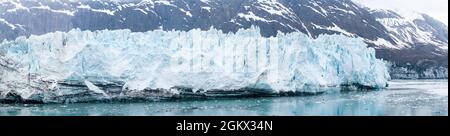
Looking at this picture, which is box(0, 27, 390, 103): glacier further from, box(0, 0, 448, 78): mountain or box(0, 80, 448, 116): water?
box(0, 0, 448, 78): mountain

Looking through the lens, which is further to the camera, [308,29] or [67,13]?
[308,29]

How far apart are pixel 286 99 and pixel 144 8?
2653 cm

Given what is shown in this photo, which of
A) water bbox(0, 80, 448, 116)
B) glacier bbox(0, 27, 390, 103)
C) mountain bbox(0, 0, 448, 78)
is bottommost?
water bbox(0, 80, 448, 116)

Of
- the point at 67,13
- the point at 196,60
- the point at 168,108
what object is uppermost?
the point at 67,13

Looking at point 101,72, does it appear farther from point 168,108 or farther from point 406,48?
point 406,48

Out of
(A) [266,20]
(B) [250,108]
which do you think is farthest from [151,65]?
(A) [266,20]

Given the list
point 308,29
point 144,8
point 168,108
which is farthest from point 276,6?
point 168,108

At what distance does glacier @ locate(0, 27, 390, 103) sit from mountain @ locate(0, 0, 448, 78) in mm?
14659

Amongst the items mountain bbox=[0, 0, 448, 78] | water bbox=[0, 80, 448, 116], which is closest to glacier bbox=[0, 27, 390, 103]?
water bbox=[0, 80, 448, 116]

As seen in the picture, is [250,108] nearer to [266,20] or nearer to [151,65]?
[151,65]

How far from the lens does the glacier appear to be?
1095 centimetres

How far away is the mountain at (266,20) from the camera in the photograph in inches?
1120

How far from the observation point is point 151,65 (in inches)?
452

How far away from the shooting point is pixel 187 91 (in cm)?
1166
